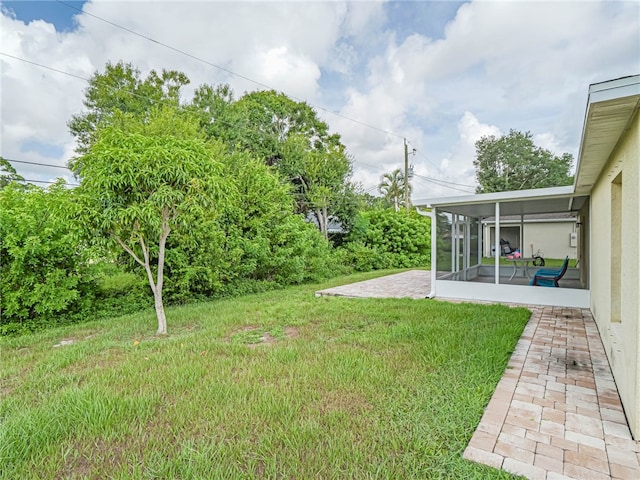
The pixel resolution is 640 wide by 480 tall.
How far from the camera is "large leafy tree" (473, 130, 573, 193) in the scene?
30188mm

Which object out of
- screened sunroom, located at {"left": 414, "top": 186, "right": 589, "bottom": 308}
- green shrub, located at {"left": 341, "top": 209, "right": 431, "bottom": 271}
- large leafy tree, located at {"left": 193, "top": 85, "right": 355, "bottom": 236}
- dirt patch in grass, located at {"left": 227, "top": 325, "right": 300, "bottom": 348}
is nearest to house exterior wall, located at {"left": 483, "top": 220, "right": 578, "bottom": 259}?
green shrub, located at {"left": 341, "top": 209, "right": 431, "bottom": 271}

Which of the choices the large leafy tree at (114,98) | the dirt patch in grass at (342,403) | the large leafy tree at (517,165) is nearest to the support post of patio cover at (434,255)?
the dirt patch in grass at (342,403)

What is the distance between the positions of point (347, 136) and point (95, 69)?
15878 mm

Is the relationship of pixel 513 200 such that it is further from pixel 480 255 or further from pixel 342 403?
pixel 342 403

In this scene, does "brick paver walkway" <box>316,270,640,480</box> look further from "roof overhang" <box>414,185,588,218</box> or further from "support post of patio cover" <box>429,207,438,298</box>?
"support post of patio cover" <box>429,207,438,298</box>

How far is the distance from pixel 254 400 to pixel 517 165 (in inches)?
1388

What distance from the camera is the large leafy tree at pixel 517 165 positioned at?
3019 cm

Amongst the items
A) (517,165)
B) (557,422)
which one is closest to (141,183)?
(557,422)

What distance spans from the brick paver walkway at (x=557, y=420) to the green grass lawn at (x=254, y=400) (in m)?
0.17

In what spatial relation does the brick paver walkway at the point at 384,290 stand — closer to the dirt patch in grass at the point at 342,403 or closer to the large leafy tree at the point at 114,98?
the dirt patch in grass at the point at 342,403

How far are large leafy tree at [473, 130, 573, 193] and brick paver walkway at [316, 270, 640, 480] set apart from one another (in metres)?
29.8

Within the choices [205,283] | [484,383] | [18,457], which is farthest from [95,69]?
[484,383]

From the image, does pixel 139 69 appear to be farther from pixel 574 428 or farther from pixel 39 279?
pixel 574 428

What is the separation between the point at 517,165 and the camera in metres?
31.1
